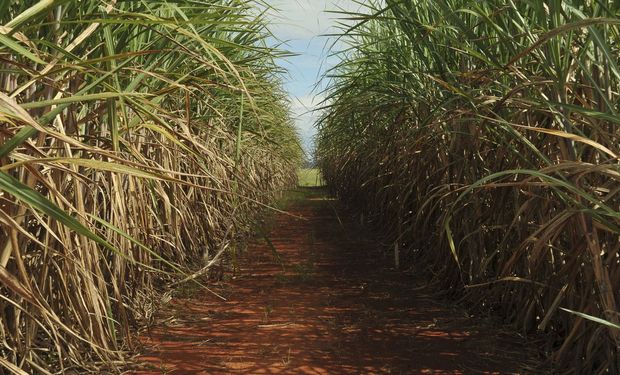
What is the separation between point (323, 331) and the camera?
9.02ft

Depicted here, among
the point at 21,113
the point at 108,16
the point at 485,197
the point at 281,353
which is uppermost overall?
the point at 108,16

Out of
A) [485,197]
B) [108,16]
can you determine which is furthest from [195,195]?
[108,16]

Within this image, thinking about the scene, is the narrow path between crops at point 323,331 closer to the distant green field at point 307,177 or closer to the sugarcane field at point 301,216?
the sugarcane field at point 301,216

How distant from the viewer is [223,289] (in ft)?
11.9

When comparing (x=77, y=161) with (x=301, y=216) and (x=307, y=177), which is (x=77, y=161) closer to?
(x=301, y=216)

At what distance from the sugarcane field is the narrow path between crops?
0.5 inches

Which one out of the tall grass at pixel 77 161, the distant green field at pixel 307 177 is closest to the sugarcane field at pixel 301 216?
the tall grass at pixel 77 161

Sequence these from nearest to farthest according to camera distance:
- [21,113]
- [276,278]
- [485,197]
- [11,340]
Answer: [21,113]
[11,340]
[485,197]
[276,278]

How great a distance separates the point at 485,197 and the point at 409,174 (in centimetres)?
110

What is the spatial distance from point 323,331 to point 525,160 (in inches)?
47.5

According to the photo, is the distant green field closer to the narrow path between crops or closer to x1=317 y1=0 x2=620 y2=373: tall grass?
the narrow path between crops

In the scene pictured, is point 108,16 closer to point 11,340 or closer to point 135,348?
point 11,340

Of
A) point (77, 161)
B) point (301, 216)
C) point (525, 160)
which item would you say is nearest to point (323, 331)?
point (301, 216)

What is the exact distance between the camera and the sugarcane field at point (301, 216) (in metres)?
1.50
